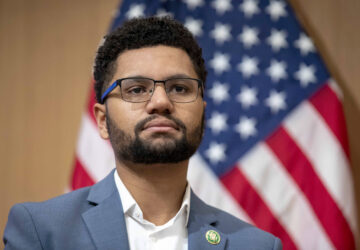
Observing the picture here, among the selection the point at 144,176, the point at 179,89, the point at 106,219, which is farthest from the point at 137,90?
the point at 106,219

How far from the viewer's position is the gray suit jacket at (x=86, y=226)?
4.03 ft

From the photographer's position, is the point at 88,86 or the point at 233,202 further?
the point at 88,86

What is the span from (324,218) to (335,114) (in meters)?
0.55

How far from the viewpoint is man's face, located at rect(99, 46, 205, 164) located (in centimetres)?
127

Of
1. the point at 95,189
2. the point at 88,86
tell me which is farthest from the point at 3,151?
the point at 95,189

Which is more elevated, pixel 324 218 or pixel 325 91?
pixel 325 91

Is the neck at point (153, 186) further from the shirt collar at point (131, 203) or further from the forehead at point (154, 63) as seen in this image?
the forehead at point (154, 63)

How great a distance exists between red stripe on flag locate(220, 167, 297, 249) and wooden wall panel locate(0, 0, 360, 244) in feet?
3.33

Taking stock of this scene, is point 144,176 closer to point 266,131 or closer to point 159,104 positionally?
point 159,104

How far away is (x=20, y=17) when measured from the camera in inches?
107

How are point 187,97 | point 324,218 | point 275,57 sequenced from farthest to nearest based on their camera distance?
point 275,57
point 324,218
point 187,97

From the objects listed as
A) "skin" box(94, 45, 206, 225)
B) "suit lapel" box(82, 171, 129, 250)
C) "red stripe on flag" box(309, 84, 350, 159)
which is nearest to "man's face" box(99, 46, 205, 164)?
"skin" box(94, 45, 206, 225)

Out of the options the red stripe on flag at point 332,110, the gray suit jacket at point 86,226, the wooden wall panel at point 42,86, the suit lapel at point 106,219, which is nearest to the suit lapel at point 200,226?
the gray suit jacket at point 86,226

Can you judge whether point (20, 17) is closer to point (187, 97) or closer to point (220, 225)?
point (187, 97)
